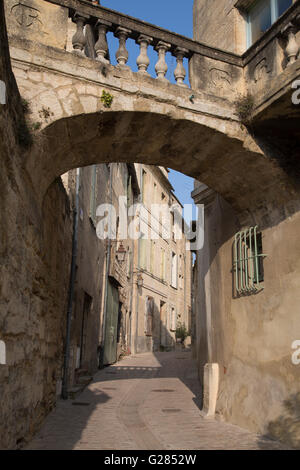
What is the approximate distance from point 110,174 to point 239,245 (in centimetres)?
802

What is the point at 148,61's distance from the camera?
15.5 feet

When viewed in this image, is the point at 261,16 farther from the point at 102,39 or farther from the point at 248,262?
the point at 248,262

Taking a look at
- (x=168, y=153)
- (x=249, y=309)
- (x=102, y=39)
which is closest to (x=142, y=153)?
(x=168, y=153)

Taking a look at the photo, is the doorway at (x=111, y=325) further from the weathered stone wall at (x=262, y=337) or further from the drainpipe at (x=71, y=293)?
the weathered stone wall at (x=262, y=337)

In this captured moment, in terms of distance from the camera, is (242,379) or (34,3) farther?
(242,379)

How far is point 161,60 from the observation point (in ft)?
15.9

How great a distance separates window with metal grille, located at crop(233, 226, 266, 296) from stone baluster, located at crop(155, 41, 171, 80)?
226 cm

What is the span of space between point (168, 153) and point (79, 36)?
65.2 inches

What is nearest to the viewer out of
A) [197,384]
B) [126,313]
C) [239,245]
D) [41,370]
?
[41,370]

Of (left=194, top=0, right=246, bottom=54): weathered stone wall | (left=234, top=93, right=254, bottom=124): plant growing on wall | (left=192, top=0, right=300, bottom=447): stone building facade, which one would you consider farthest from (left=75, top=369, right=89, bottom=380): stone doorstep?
(left=194, top=0, right=246, bottom=54): weathered stone wall

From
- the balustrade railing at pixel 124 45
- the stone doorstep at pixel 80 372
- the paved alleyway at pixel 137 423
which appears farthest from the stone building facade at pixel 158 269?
the balustrade railing at pixel 124 45

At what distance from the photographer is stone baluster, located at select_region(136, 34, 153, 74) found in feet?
15.4
